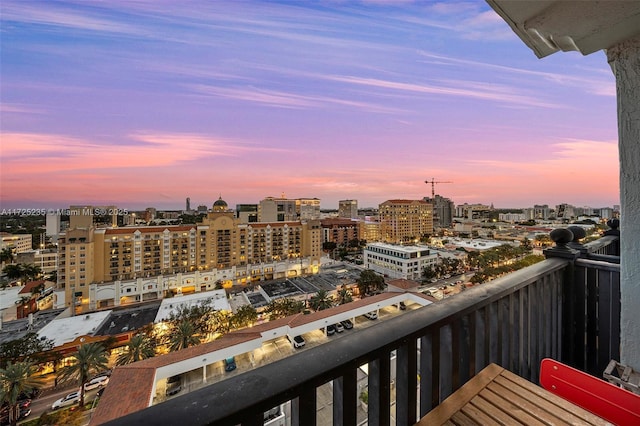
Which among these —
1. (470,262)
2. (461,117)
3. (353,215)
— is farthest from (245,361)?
(353,215)

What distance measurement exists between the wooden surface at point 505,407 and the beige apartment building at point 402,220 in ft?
171

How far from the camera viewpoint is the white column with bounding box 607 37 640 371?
1.24 metres

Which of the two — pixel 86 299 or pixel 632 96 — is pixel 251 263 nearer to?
pixel 86 299

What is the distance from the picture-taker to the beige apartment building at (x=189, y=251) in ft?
74.1

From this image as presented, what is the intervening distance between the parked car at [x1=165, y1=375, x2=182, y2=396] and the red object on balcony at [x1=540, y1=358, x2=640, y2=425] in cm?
881

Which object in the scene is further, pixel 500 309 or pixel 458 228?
pixel 458 228

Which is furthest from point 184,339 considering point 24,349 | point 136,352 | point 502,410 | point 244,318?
point 502,410

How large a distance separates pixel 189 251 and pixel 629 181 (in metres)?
32.4

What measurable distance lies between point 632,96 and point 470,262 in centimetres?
3320

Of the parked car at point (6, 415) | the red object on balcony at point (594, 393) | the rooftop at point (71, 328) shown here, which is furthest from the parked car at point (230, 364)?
the rooftop at point (71, 328)

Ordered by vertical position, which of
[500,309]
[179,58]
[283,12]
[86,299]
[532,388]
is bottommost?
[86,299]

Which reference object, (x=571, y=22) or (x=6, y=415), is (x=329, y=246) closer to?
(x=6, y=415)

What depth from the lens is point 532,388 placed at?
0.95m

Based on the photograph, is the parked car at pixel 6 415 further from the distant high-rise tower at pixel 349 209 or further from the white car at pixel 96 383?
the distant high-rise tower at pixel 349 209
